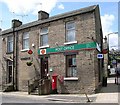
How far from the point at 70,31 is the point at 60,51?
190 cm

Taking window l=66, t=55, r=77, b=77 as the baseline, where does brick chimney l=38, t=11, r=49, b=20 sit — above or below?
above

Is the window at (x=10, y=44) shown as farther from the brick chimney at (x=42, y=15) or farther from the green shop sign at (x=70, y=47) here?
the green shop sign at (x=70, y=47)

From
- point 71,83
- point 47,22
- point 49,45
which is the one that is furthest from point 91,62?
point 47,22

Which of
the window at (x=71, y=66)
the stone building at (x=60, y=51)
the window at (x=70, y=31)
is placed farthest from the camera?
the window at (x=70, y=31)

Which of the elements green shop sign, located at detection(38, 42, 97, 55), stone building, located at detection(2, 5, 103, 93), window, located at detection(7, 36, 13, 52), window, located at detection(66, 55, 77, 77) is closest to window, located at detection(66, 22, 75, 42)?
stone building, located at detection(2, 5, 103, 93)

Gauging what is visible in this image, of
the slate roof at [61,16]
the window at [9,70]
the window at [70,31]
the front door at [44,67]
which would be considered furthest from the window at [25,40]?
the window at [70,31]

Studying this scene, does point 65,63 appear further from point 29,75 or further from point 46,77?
point 29,75

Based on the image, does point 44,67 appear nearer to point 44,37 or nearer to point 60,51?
point 60,51

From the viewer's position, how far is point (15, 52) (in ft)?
78.3

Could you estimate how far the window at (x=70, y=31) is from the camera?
19.0m

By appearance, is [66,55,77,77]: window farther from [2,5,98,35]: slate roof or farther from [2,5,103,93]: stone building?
[2,5,98,35]: slate roof

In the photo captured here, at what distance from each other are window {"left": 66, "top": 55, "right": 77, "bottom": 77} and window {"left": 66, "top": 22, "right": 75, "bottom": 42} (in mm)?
1512

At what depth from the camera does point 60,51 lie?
19.3 metres

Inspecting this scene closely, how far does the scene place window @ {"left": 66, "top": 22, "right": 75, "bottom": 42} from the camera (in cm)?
1902
